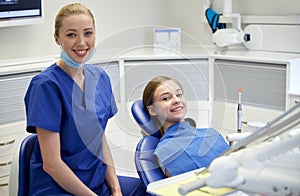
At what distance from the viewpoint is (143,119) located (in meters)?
1.97

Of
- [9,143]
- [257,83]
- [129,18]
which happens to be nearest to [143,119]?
[9,143]

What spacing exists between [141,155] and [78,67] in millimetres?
383

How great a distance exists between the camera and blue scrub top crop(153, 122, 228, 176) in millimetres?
1817

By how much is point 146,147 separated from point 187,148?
148 mm

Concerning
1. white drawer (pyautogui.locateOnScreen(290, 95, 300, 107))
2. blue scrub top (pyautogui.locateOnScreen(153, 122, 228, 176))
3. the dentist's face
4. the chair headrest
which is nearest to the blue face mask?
the dentist's face

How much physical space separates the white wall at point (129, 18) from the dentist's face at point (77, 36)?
949mm

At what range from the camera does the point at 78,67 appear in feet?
6.18

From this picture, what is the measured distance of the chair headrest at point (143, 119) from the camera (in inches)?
77.7

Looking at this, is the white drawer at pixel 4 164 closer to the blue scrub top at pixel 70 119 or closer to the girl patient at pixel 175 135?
the blue scrub top at pixel 70 119

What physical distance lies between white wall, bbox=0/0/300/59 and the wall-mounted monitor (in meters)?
0.15

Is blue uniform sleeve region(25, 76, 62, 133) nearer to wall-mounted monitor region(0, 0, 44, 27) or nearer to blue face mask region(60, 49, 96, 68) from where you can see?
blue face mask region(60, 49, 96, 68)

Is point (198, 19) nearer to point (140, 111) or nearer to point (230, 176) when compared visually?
point (140, 111)

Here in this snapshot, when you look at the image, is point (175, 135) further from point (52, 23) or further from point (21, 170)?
point (52, 23)

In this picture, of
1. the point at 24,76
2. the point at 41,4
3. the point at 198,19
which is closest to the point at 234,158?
the point at 24,76
